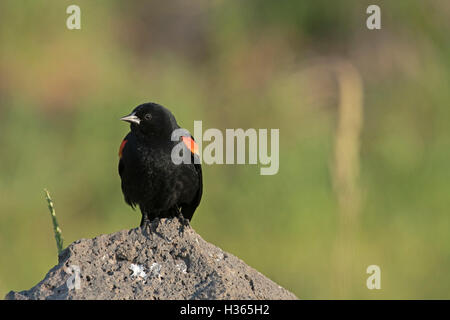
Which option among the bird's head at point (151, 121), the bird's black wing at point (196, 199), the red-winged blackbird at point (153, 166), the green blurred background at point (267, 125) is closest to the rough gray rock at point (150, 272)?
the red-winged blackbird at point (153, 166)

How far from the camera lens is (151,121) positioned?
15.2ft

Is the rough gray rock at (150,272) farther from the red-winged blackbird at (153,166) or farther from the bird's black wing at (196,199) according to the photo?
the bird's black wing at (196,199)

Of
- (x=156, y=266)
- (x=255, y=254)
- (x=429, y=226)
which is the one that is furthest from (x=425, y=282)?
(x=156, y=266)

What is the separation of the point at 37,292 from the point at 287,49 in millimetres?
7117

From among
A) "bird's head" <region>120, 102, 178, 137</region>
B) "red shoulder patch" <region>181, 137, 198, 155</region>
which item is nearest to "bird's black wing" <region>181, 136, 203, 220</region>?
"red shoulder patch" <region>181, 137, 198, 155</region>

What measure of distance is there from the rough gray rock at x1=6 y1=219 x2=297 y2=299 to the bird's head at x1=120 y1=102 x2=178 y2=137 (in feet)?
3.41

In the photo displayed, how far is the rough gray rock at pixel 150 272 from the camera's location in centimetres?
330

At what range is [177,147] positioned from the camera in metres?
4.74

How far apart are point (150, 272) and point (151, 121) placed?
4.50 feet

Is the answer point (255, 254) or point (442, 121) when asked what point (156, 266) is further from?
point (442, 121)

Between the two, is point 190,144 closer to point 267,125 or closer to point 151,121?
point 151,121

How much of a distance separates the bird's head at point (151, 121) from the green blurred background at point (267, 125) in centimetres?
135

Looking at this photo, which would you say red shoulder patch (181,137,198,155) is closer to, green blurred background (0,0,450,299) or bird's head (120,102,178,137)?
bird's head (120,102,178,137)

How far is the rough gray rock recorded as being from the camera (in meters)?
3.30
